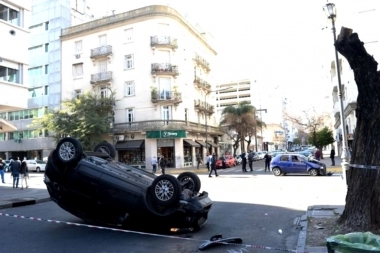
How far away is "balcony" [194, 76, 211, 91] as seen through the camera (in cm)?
4617

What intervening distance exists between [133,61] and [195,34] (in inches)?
412

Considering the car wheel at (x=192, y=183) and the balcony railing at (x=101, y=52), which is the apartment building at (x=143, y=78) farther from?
the car wheel at (x=192, y=183)

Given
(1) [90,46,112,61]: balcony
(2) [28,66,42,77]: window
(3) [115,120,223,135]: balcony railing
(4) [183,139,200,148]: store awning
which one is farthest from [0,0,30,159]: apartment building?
(2) [28,66,42,77]: window

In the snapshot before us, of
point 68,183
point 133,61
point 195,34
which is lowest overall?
point 68,183

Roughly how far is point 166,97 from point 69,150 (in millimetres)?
32229

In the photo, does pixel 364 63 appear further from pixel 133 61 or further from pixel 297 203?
pixel 133 61

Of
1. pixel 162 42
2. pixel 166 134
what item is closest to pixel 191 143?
pixel 166 134

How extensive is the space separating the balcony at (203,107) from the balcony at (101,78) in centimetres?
1126

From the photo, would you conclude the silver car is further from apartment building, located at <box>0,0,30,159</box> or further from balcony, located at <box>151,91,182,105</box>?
apartment building, located at <box>0,0,30,159</box>

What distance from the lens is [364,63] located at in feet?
22.9

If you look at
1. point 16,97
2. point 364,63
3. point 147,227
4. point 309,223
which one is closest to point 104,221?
point 147,227

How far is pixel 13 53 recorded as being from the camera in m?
20.8

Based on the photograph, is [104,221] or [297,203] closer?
Result: [104,221]

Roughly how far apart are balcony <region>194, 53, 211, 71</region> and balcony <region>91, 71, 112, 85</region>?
37.1 feet
